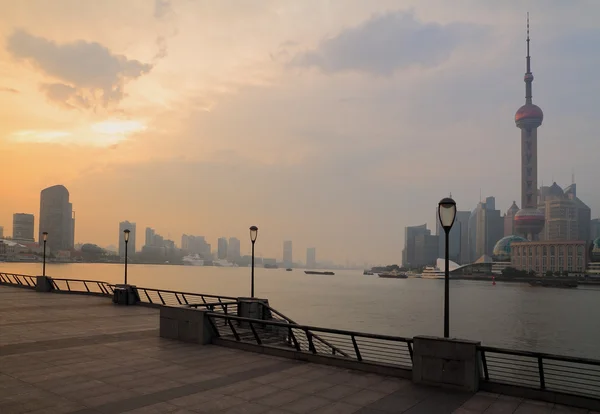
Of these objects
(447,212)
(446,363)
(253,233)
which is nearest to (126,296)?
(253,233)

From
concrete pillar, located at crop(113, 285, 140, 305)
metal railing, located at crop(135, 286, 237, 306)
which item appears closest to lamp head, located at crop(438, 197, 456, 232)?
metal railing, located at crop(135, 286, 237, 306)

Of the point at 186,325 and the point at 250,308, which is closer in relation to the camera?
the point at 186,325

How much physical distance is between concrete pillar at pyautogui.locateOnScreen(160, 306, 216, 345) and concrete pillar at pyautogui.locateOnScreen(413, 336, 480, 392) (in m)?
7.83

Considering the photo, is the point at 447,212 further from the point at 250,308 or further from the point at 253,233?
the point at 253,233

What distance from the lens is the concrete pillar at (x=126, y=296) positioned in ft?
95.1

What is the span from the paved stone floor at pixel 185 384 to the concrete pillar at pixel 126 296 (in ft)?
38.1

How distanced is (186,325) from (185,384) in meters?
5.73

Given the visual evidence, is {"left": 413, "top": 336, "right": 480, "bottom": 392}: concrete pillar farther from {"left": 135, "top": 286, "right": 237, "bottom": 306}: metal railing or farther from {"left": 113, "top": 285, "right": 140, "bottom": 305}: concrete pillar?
{"left": 113, "top": 285, "right": 140, "bottom": 305}: concrete pillar

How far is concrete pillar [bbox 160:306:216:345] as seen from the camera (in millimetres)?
16375

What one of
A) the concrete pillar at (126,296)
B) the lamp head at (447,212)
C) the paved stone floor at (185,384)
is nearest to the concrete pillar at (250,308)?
the paved stone floor at (185,384)

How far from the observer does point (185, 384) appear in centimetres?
1125

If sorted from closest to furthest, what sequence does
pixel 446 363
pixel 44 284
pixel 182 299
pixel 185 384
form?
pixel 446 363 → pixel 185 384 → pixel 44 284 → pixel 182 299

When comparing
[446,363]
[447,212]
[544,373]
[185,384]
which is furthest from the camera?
[447,212]

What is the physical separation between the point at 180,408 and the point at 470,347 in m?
6.42
